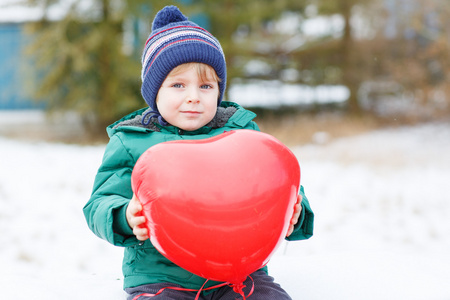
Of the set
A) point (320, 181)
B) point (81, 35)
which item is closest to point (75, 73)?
point (81, 35)

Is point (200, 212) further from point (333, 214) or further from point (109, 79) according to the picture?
point (109, 79)

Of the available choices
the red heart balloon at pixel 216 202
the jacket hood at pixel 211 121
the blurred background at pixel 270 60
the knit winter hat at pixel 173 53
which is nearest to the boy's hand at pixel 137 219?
the red heart balloon at pixel 216 202

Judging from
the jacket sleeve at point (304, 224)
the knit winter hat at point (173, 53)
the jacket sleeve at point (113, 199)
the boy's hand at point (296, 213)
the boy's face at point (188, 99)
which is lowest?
the jacket sleeve at point (304, 224)

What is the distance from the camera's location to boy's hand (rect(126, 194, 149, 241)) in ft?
4.27

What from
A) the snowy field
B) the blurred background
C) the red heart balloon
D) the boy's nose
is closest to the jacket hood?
the boy's nose

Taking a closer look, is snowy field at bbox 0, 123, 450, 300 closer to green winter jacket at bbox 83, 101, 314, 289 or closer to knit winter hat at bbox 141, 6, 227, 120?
green winter jacket at bbox 83, 101, 314, 289

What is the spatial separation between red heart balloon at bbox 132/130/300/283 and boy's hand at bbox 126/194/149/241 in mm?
19

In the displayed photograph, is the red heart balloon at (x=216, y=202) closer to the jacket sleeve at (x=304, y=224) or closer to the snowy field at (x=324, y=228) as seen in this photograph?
the jacket sleeve at (x=304, y=224)

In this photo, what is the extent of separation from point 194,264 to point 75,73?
8.04 metres

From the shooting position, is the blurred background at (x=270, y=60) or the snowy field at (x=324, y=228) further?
the blurred background at (x=270, y=60)

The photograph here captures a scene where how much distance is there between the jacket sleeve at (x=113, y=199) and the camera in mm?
1379

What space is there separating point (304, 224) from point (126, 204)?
59 centimetres

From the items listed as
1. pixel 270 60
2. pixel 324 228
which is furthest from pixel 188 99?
pixel 270 60

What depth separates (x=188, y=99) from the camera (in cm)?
154
